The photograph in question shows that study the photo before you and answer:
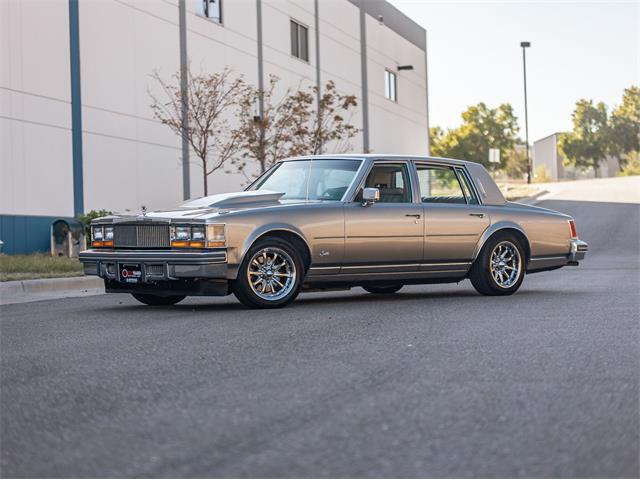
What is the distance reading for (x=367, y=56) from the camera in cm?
3956

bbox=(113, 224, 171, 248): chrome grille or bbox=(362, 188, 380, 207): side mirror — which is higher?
bbox=(362, 188, 380, 207): side mirror

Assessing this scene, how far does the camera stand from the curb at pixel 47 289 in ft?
40.8

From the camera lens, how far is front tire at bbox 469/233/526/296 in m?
11.4

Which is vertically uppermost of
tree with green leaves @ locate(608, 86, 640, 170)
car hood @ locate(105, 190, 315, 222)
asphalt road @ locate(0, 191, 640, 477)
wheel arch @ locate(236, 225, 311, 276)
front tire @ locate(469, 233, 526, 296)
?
tree with green leaves @ locate(608, 86, 640, 170)

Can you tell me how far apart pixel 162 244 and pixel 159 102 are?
15076 millimetres

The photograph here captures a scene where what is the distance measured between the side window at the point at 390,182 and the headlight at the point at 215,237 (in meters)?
1.96

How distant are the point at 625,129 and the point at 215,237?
9298cm

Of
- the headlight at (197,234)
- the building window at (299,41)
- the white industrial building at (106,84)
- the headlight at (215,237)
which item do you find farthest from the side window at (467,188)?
the building window at (299,41)

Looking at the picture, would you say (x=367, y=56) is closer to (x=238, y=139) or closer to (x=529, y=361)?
(x=238, y=139)

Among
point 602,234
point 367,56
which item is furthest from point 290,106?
point 367,56

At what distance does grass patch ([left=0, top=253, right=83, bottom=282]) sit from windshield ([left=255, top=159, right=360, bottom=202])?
14.1 feet

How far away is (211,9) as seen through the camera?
2747cm

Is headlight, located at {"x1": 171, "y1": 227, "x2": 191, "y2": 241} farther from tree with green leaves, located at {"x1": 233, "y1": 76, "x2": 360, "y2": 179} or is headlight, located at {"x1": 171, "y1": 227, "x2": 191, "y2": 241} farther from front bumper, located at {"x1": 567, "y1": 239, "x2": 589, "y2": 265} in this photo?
tree with green leaves, located at {"x1": 233, "y1": 76, "x2": 360, "y2": 179}

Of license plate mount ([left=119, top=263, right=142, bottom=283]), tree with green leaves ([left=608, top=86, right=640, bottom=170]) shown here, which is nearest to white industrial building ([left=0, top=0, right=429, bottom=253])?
license plate mount ([left=119, top=263, right=142, bottom=283])
